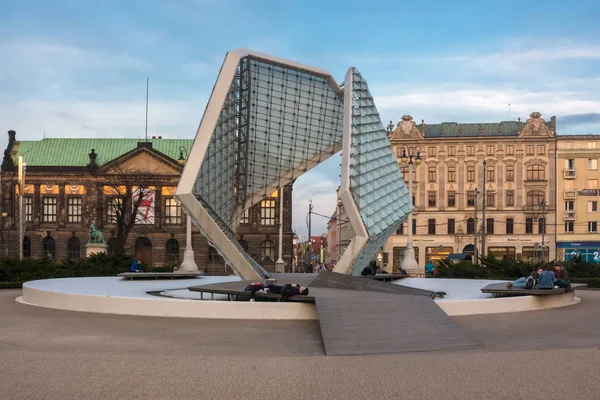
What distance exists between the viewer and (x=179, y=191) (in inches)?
1113

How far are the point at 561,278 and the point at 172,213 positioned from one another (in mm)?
85263

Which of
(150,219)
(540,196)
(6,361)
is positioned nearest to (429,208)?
(540,196)

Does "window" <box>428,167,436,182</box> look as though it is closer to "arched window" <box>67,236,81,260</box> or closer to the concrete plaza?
"arched window" <box>67,236,81,260</box>

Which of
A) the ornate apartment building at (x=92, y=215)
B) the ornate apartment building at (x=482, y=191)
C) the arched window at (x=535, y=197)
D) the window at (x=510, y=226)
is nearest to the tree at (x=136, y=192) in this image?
the ornate apartment building at (x=92, y=215)

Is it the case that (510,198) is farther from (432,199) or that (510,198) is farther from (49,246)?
(49,246)

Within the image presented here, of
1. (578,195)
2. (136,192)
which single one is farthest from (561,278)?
(136,192)

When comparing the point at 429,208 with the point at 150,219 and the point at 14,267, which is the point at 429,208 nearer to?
the point at 150,219

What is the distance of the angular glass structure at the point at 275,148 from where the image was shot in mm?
28516

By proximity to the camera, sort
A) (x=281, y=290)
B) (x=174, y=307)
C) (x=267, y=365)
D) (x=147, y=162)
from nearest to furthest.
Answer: (x=267, y=365) → (x=174, y=307) → (x=281, y=290) → (x=147, y=162)

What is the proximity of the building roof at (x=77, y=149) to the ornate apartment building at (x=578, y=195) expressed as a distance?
52132mm

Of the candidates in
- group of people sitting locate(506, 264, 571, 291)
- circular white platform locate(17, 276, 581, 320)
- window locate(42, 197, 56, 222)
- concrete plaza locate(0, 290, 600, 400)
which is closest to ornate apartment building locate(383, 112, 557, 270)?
window locate(42, 197, 56, 222)

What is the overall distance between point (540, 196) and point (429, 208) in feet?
46.6

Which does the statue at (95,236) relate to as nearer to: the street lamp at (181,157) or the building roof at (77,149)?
the street lamp at (181,157)

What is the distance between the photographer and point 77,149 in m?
111
